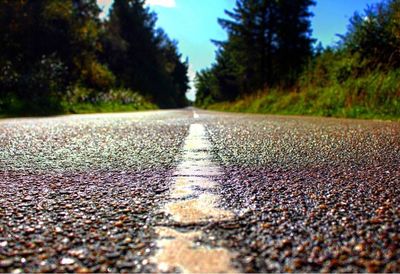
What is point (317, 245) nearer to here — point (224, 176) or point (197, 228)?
point (197, 228)

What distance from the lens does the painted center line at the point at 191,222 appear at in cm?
75

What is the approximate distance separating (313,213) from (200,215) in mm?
303

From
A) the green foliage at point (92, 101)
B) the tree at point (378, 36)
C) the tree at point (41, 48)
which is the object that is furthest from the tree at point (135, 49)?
the tree at point (378, 36)

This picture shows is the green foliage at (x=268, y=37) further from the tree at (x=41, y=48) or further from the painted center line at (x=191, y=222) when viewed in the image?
the painted center line at (x=191, y=222)

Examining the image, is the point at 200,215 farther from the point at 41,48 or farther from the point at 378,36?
the point at 41,48

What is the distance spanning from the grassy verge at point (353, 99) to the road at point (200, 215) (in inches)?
231

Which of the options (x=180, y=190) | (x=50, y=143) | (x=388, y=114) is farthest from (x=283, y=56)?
(x=180, y=190)

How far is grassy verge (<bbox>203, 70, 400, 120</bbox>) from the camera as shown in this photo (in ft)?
25.4

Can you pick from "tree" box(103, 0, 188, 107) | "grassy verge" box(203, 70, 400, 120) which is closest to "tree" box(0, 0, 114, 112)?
"grassy verge" box(203, 70, 400, 120)

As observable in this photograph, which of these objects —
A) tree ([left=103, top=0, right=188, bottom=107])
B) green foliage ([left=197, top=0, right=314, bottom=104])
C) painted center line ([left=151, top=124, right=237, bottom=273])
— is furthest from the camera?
tree ([left=103, top=0, right=188, bottom=107])

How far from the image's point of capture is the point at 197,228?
0.95 m

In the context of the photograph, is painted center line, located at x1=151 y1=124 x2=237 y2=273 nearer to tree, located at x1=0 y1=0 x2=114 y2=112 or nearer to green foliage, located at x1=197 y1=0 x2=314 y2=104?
tree, located at x1=0 y1=0 x2=114 y2=112

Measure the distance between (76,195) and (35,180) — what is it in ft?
1.24

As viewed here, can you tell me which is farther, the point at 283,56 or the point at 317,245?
the point at 283,56
